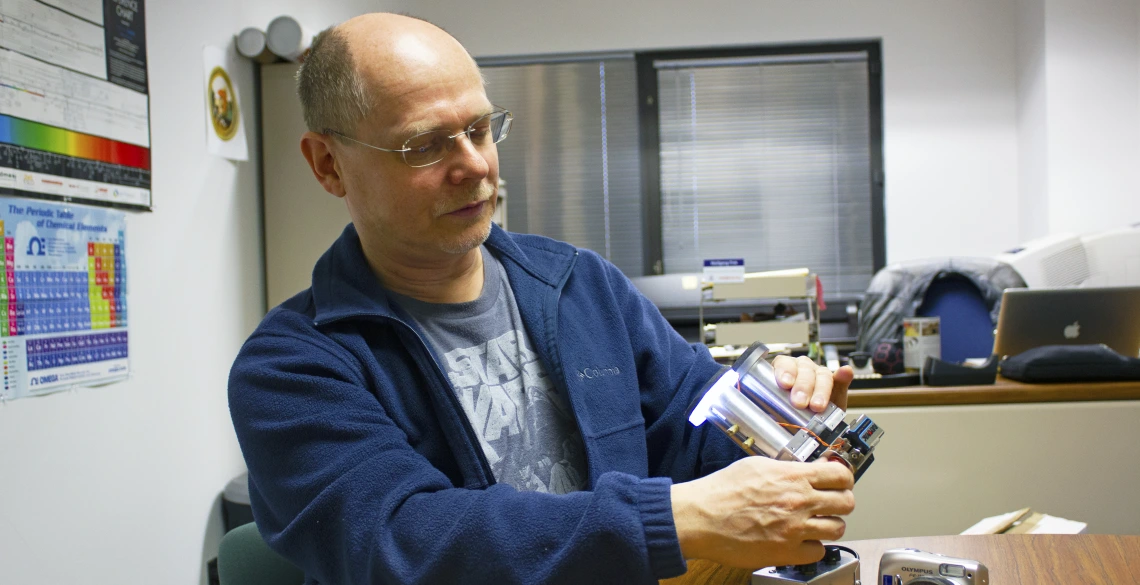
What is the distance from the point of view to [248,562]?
47.2 inches

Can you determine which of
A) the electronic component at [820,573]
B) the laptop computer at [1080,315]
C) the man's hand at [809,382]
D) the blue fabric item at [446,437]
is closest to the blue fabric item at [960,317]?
the laptop computer at [1080,315]

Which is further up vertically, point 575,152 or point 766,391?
point 575,152

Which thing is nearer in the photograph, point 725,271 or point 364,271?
point 364,271

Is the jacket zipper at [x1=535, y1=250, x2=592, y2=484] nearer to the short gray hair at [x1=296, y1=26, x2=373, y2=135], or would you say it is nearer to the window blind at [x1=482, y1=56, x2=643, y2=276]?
the short gray hair at [x1=296, y1=26, x2=373, y2=135]

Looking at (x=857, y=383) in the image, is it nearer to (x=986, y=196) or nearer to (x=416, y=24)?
(x=416, y=24)

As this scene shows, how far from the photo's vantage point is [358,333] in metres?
1.03

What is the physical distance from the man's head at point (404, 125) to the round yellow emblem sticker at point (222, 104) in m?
1.31

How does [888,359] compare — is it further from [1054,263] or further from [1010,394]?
[1054,263]

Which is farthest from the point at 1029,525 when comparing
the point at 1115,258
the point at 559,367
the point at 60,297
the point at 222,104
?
the point at 222,104

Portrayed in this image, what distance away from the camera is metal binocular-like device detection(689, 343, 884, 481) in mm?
836

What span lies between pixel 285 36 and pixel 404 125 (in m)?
1.59

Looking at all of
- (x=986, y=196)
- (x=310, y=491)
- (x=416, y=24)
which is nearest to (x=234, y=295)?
(x=416, y=24)

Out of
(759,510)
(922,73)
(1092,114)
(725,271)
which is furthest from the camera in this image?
(922,73)

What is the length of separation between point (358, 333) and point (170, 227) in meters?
1.28
